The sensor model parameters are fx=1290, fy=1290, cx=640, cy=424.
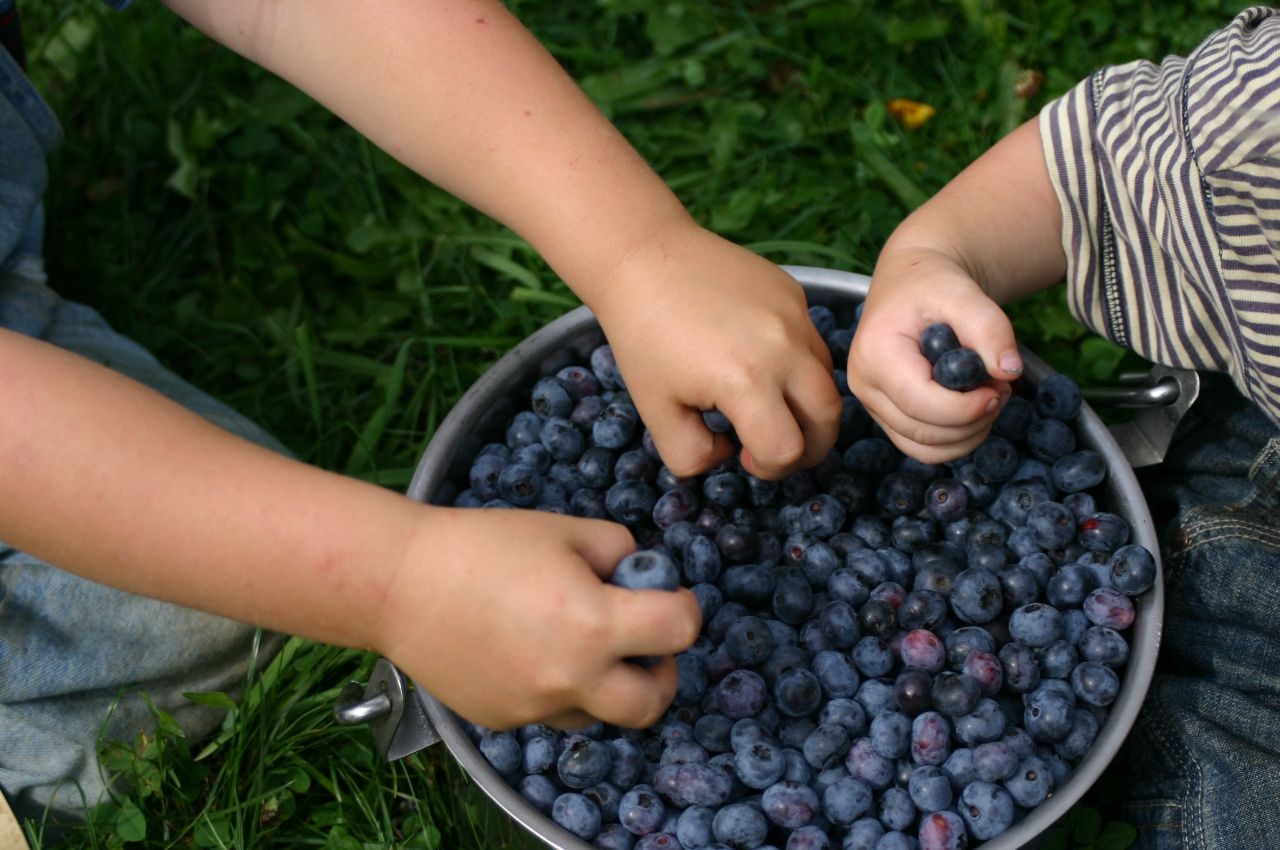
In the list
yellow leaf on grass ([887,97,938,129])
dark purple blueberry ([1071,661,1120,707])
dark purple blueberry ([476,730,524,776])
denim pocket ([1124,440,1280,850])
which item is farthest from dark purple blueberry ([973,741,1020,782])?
yellow leaf on grass ([887,97,938,129])

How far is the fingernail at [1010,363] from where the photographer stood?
117 cm

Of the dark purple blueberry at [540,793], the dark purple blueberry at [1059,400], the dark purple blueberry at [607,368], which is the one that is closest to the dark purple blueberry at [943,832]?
the dark purple blueberry at [540,793]

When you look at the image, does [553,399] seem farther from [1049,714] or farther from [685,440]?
[1049,714]

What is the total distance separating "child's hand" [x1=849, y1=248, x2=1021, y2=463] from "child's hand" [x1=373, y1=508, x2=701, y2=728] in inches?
12.6

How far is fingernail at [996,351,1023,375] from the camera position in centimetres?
117

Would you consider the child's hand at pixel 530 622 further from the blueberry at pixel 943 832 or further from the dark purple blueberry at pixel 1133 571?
the dark purple blueberry at pixel 1133 571

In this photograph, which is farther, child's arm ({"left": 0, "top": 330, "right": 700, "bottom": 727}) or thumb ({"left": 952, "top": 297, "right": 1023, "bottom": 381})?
thumb ({"left": 952, "top": 297, "right": 1023, "bottom": 381})

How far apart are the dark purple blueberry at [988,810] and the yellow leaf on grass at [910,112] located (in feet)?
4.27

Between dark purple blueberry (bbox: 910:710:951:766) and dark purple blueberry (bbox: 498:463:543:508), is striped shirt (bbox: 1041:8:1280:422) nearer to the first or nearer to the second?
dark purple blueberry (bbox: 910:710:951:766)

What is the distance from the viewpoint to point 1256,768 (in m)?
1.35

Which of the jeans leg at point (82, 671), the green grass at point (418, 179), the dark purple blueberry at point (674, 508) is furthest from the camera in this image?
the green grass at point (418, 179)

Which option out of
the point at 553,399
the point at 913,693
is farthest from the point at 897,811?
the point at 553,399

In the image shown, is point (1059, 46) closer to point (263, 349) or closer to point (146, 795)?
point (263, 349)

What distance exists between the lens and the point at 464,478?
1.44 meters
